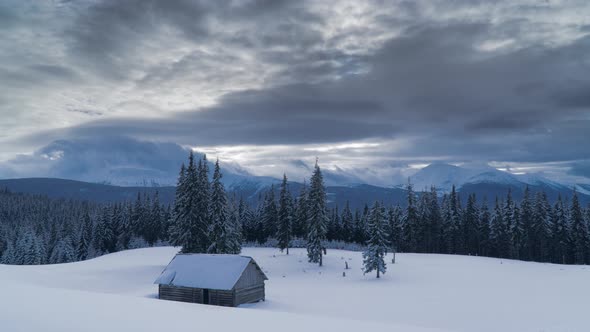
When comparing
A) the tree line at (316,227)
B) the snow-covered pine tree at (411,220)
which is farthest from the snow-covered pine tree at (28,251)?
the snow-covered pine tree at (411,220)

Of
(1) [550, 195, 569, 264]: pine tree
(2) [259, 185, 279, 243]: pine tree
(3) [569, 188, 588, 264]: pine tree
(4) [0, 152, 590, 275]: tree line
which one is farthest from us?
(2) [259, 185, 279, 243]: pine tree

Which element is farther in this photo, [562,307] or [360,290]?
[360,290]

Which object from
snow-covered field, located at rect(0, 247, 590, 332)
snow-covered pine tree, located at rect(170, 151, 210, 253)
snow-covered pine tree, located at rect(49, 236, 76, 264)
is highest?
snow-covered pine tree, located at rect(170, 151, 210, 253)

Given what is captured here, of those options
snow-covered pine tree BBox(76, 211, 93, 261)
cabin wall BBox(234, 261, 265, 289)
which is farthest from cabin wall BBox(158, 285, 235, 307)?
snow-covered pine tree BBox(76, 211, 93, 261)

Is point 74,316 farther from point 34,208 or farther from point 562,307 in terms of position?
point 34,208

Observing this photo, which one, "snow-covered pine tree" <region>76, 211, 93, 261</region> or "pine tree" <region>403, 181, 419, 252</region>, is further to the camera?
"snow-covered pine tree" <region>76, 211, 93, 261</region>

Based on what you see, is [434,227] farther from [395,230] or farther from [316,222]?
[316,222]

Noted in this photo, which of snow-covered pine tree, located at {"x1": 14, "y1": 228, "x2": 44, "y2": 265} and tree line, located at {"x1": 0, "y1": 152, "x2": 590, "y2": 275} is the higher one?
tree line, located at {"x1": 0, "y1": 152, "x2": 590, "y2": 275}

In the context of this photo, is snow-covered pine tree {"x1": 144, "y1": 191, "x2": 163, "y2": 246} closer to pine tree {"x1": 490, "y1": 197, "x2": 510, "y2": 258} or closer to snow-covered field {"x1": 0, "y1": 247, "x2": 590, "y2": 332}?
snow-covered field {"x1": 0, "y1": 247, "x2": 590, "y2": 332}

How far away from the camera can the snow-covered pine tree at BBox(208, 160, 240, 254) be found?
167 ft

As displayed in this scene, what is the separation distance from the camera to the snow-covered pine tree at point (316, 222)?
5891 centimetres

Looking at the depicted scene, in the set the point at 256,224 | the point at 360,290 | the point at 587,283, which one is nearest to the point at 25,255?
the point at 256,224

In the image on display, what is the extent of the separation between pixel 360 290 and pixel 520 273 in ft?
88.9

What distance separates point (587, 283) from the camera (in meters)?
43.9
